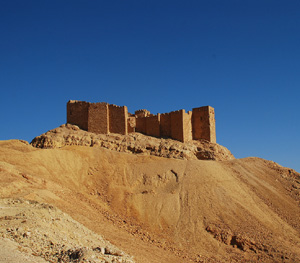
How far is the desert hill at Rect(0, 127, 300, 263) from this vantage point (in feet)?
48.5

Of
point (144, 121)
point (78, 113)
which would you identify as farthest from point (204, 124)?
point (78, 113)

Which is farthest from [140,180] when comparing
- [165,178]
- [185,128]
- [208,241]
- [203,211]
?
[185,128]

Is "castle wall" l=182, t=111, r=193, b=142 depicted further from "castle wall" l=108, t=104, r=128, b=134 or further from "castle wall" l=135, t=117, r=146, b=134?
"castle wall" l=108, t=104, r=128, b=134

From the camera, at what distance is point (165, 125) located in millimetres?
27891

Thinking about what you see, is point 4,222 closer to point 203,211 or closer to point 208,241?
point 208,241

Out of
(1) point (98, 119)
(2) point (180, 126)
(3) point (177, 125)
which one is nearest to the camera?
(1) point (98, 119)

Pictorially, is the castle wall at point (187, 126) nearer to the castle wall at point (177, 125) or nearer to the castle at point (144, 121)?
the castle at point (144, 121)

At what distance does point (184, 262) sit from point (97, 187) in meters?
7.82

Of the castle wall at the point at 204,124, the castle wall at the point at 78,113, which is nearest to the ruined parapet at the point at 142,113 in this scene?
the castle wall at the point at 204,124

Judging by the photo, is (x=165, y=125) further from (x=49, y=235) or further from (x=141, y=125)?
(x=49, y=235)

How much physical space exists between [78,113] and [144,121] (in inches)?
215

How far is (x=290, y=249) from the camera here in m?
16.3

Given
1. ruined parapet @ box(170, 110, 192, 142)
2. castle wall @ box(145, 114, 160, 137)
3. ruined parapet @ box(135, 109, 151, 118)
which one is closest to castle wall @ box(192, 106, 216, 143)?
ruined parapet @ box(170, 110, 192, 142)

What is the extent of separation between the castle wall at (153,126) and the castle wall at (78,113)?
5184 millimetres
